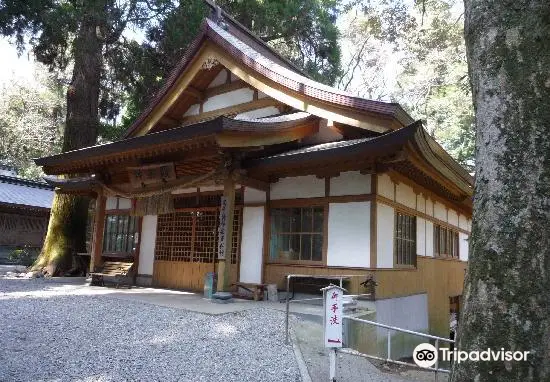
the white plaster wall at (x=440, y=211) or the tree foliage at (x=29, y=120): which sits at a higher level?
the tree foliage at (x=29, y=120)

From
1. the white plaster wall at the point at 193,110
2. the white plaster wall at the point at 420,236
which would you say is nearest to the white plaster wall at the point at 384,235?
the white plaster wall at the point at 420,236

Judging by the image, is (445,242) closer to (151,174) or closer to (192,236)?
(192,236)

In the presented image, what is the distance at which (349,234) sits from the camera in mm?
7984

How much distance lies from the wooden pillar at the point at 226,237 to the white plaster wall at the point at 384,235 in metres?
2.77

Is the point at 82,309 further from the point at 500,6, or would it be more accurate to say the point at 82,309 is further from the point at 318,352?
the point at 500,6

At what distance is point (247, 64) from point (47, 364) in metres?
6.93

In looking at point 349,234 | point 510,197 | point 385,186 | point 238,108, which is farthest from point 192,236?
point 510,197

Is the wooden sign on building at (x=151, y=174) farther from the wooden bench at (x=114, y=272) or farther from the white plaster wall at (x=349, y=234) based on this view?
the white plaster wall at (x=349, y=234)

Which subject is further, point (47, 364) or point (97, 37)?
A: point (97, 37)

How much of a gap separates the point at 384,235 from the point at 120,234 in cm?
753

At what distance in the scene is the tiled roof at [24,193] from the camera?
65.8 ft

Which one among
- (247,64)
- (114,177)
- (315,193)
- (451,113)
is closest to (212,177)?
(315,193)

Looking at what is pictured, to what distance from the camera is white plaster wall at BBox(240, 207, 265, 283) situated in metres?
9.03

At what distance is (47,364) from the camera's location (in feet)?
13.7
